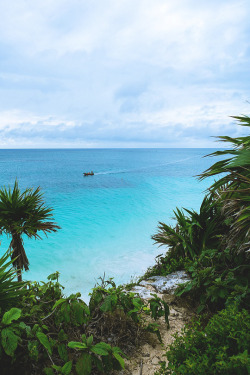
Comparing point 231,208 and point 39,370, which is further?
point 231,208

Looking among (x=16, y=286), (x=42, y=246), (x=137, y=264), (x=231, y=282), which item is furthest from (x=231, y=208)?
(x=42, y=246)

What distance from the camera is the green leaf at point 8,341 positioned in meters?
1.99

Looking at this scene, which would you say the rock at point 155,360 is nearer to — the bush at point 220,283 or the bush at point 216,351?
the bush at point 216,351

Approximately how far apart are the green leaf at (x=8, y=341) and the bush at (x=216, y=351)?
3.80 feet

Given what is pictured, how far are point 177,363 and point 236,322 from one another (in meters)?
0.56

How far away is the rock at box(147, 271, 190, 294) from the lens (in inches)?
170

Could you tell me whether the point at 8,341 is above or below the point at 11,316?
below

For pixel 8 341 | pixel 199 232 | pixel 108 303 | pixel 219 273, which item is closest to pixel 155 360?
pixel 108 303

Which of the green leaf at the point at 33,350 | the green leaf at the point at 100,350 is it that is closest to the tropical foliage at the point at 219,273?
the green leaf at the point at 100,350

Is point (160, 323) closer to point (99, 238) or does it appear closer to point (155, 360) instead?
point (155, 360)

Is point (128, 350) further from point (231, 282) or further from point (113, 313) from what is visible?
point (231, 282)

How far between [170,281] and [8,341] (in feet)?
10.0

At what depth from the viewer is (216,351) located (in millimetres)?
1853

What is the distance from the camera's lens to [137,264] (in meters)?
11.6
